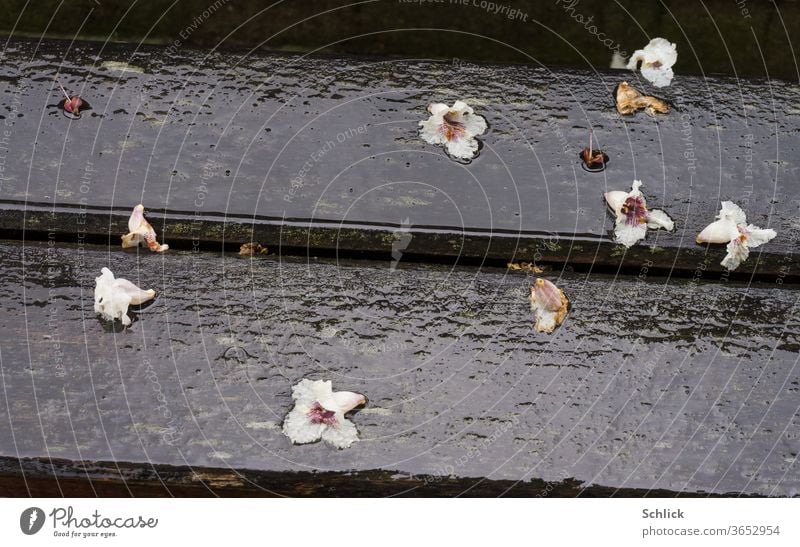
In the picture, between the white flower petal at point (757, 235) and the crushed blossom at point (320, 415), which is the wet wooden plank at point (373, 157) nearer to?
the white flower petal at point (757, 235)

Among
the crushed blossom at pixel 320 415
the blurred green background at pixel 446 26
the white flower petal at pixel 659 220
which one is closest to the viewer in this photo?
the crushed blossom at pixel 320 415

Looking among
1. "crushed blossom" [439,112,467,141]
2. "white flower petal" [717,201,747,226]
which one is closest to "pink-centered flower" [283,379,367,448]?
"crushed blossom" [439,112,467,141]

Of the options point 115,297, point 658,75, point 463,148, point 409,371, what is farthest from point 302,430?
point 658,75

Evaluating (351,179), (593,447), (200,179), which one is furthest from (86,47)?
(593,447)

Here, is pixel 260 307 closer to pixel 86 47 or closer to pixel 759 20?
pixel 86 47

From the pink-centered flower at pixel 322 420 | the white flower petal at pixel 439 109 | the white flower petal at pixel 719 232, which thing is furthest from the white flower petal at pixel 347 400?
the white flower petal at pixel 719 232

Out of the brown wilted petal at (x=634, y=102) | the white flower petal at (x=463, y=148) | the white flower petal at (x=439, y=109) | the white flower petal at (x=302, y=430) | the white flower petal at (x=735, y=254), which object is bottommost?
the white flower petal at (x=302, y=430)
